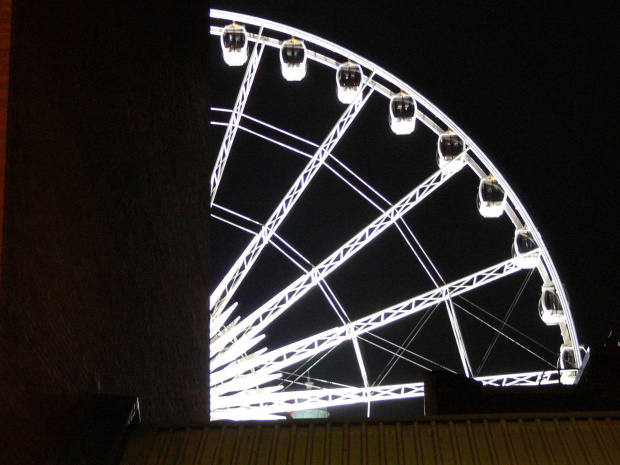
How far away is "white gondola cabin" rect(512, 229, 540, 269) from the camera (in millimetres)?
20516

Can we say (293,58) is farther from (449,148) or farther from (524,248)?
(524,248)

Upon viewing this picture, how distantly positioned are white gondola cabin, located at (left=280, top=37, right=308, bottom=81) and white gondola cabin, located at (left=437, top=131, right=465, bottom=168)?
3013mm

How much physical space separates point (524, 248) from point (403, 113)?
3422 mm

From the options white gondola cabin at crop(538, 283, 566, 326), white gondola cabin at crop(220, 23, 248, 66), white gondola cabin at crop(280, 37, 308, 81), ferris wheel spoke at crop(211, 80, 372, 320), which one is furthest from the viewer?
white gondola cabin at crop(280, 37, 308, 81)

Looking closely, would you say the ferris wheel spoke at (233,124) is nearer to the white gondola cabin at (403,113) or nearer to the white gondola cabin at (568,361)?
the white gondola cabin at (403,113)

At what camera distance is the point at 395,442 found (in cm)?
749

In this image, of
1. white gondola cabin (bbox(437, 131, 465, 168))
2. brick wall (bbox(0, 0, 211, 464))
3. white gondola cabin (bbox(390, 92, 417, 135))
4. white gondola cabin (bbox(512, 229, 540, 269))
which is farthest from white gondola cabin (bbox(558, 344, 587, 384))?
brick wall (bbox(0, 0, 211, 464))

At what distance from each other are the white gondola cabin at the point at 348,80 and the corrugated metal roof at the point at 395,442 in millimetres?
13717

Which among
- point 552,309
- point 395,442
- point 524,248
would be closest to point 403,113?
point 524,248

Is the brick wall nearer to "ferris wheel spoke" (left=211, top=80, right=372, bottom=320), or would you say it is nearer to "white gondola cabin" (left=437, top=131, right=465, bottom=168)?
"ferris wheel spoke" (left=211, top=80, right=372, bottom=320)

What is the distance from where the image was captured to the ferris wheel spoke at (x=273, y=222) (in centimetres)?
1772

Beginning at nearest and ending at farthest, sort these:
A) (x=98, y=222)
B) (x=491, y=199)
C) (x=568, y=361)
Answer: (x=98, y=222) → (x=568, y=361) → (x=491, y=199)

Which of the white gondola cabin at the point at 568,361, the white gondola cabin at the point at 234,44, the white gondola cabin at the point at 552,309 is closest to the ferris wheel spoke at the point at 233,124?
the white gondola cabin at the point at 234,44

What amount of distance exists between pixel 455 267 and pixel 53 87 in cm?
3435
